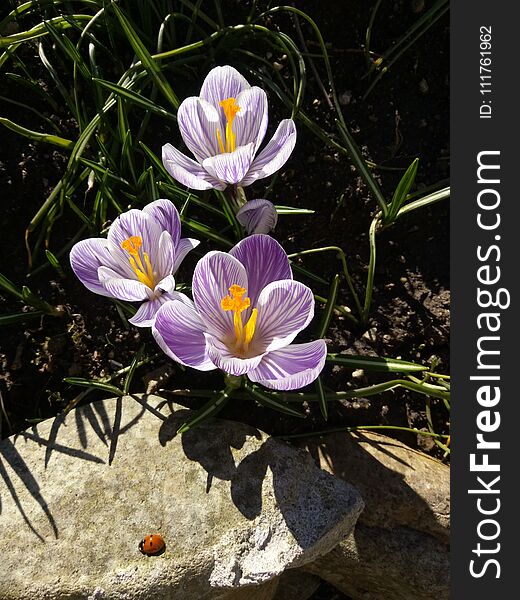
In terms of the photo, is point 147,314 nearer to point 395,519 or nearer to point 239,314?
point 239,314

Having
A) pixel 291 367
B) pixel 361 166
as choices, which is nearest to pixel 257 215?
pixel 291 367

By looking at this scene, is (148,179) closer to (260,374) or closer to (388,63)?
(260,374)


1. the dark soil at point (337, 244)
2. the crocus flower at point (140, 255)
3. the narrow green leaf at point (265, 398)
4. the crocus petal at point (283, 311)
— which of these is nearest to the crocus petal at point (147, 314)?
the crocus flower at point (140, 255)

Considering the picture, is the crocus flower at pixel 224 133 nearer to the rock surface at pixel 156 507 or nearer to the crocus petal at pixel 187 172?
the crocus petal at pixel 187 172

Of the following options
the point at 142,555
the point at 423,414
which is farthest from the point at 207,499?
the point at 423,414

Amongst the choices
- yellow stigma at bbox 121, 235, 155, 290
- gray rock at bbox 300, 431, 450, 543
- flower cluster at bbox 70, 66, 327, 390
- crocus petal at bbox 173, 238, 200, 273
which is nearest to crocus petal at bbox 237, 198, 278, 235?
flower cluster at bbox 70, 66, 327, 390
